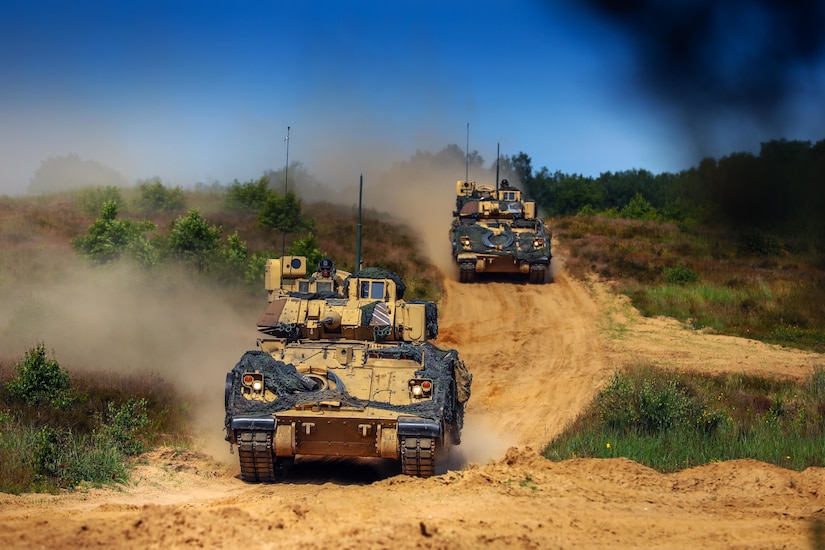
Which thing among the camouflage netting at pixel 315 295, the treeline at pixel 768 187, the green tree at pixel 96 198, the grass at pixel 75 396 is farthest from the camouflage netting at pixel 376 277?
the green tree at pixel 96 198

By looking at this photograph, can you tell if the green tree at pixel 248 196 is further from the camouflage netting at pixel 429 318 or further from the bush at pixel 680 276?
the camouflage netting at pixel 429 318

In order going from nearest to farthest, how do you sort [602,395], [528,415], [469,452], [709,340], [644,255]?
[469,452] → [602,395] → [528,415] → [709,340] → [644,255]

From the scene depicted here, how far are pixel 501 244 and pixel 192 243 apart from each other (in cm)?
954

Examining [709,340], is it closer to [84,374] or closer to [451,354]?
[451,354]

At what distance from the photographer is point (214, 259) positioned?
88.2 ft

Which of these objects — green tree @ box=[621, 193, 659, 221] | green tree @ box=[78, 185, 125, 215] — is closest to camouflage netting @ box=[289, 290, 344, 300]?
green tree @ box=[78, 185, 125, 215]

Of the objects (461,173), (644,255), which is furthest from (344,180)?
(644,255)

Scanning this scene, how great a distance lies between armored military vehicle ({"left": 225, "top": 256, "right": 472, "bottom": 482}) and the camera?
12.2m

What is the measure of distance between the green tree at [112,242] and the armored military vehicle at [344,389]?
36.0 feet

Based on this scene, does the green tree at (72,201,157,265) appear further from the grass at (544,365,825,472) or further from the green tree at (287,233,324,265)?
the grass at (544,365,825,472)

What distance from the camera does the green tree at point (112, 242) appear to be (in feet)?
83.6

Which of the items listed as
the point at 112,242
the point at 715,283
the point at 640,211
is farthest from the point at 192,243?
the point at 640,211

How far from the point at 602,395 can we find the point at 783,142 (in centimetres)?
995

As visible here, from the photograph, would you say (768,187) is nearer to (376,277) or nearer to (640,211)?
(376,277)
